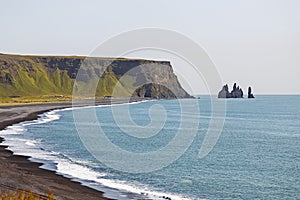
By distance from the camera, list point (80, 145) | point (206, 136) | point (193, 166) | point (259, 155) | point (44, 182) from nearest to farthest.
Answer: point (44, 182) → point (193, 166) → point (259, 155) → point (80, 145) → point (206, 136)

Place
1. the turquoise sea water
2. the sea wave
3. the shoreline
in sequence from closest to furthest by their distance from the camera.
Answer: the shoreline, the sea wave, the turquoise sea water

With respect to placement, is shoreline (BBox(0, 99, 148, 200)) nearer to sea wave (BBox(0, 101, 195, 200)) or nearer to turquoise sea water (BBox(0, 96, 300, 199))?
sea wave (BBox(0, 101, 195, 200))

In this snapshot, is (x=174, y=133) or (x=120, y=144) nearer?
(x=120, y=144)

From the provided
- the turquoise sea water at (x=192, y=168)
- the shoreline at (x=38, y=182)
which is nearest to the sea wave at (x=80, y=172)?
the turquoise sea water at (x=192, y=168)

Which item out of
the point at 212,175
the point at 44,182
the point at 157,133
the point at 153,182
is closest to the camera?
the point at 44,182

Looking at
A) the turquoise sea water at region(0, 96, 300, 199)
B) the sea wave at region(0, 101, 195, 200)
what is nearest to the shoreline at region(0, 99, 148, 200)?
the sea wave at region(0, 101, 195, 200)

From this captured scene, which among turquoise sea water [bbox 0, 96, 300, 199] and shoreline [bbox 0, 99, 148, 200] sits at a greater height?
shoreline [bbox 0, 99, 148, 200]

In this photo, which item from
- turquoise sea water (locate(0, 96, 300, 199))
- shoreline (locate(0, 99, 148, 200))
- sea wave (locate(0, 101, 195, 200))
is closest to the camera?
shoreline (locate(0, 99, 148, 200))

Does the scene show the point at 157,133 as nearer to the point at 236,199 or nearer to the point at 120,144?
the point at 120,144

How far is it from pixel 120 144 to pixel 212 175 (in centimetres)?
2138

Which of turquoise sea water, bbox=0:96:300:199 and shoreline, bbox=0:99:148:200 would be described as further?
turquoise sea water, bbox=0:96:300:199

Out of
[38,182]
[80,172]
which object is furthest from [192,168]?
[38,182]

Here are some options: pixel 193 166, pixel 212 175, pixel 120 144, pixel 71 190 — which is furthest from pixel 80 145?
pixel 71 190

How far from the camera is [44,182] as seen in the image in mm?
27266
